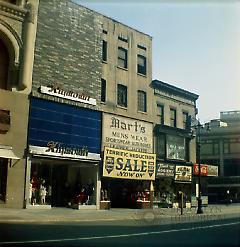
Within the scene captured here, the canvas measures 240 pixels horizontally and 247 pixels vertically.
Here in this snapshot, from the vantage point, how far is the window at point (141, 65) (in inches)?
1432

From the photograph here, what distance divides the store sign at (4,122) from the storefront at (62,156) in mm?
1622

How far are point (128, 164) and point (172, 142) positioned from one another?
7.00 m

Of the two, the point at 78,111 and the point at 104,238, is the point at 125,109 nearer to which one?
the point at 78,111

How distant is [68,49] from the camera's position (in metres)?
30.1

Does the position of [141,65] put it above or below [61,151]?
above

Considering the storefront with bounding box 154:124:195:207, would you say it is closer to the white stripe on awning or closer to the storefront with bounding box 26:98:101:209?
the storefront with bounding box 26:98:101:209

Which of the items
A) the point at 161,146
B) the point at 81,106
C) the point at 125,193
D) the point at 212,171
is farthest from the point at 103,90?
the point at 212,171

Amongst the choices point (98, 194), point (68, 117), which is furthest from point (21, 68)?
A: point (98, 194)

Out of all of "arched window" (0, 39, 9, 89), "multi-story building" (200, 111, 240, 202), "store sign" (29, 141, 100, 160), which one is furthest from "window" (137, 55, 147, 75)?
"multi-story building" (200, 111, 240, 202)

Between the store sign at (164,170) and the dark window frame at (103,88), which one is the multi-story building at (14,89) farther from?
the store sign at (164,170)

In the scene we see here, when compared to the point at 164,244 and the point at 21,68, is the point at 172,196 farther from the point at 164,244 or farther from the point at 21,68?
the point at 164,244

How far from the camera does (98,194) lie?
99.0ft

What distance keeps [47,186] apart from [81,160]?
9.22ft

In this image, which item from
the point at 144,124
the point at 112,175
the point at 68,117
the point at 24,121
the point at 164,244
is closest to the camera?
the point at 164,244
